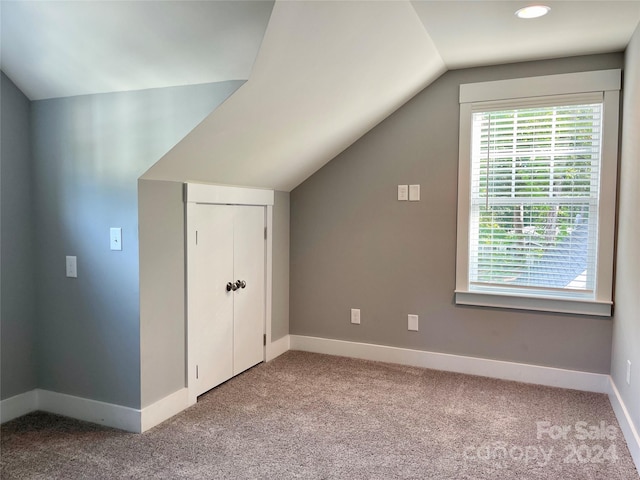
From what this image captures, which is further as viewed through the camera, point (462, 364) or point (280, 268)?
point (280, 268)

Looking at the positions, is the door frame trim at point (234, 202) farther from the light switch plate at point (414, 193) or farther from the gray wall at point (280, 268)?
the light switch plate at point (414, 193)

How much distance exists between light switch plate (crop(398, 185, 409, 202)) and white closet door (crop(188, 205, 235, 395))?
4.21ft

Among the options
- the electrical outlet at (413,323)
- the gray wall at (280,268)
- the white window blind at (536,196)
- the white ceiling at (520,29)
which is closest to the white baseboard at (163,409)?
the gray wall at (280,268)

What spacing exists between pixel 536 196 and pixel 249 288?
2153 millimetres

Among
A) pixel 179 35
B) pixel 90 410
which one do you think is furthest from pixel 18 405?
pixel 179 35

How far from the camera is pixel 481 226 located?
3.56 meters

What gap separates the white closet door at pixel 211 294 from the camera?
3.01 metres

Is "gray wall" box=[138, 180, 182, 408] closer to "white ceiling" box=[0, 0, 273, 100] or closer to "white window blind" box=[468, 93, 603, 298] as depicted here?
"white ceiling" box=[0, 0, 273, 100]

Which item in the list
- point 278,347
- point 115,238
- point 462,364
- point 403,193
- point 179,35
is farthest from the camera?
point 278,347

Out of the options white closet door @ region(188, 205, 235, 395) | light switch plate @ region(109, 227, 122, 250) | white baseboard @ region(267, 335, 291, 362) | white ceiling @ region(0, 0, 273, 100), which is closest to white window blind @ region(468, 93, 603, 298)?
white baseboard @ region(267, 335, 291, 362)

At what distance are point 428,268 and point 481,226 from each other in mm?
496

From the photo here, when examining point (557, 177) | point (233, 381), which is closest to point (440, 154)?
point (557, 177)

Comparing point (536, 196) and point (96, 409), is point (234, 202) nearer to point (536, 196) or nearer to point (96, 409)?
point (96, 409)

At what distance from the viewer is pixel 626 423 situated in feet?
8.45
